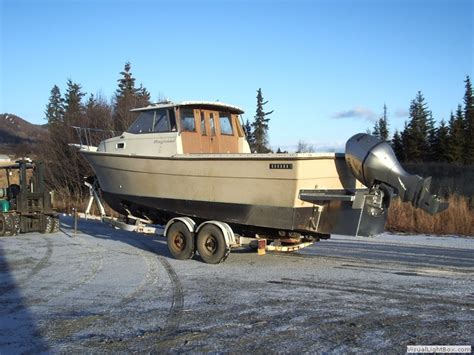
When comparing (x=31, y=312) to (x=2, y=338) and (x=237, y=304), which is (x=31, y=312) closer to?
(x=2, y=338)

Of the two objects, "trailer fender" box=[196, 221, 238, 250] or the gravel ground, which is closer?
the gravel ground

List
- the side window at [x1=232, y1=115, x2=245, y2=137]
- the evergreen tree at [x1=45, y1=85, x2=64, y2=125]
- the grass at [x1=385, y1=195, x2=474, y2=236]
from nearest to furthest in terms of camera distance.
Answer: the side window at [x1=232, y1=115, x2=245, y2=137], the grass at [x1=385, y1=195, x2=474, y2=236], the evergreen tree at [x1=45, y1=85, x2=64, y2=125]

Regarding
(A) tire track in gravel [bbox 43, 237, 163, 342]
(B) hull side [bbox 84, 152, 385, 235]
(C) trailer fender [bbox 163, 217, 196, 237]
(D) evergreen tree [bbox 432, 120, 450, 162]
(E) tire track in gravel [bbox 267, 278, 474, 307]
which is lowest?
(E) tire track in gravel [bbox 267, 278, 474, 307]

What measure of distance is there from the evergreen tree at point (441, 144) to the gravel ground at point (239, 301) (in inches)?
2192

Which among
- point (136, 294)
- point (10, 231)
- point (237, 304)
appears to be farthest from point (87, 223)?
point (237, 304)

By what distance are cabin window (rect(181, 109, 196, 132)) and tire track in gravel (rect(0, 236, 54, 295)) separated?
3.66 meters

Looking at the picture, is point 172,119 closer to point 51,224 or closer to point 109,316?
point 109,316

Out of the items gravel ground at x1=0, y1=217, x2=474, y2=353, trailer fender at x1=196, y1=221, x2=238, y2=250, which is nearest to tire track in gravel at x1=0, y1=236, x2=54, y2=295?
gravel ground at x1=0, y1=217, x2=474, y2=353

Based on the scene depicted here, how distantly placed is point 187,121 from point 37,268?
3878 millimetres

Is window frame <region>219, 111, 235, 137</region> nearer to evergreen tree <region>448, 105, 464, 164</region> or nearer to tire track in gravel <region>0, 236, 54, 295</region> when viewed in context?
tire track in gravel <region>0, 236, 54, 295</region>

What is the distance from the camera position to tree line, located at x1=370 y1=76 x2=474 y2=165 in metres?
61.7

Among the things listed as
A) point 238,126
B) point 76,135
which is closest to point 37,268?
point 238,126

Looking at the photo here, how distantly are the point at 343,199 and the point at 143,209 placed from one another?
4381 mm

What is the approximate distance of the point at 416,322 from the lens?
5496mm
